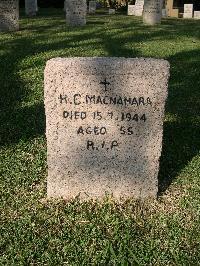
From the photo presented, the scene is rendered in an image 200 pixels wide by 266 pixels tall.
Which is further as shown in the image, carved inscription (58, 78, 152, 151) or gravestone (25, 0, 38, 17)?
gravestone (25, 0, 38, 17)

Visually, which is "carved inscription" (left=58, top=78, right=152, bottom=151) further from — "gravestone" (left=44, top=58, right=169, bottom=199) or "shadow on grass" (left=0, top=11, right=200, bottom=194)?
"shadow on grass" (left=0, top=11, right=200, bottom=194)

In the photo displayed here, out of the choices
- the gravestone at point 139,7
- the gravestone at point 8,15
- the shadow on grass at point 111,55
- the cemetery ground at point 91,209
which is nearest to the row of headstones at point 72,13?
the gravestone at point 8,15

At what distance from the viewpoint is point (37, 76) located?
320 inches

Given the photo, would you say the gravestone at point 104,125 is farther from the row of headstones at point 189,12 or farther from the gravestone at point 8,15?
the row of headstones at point 189,12

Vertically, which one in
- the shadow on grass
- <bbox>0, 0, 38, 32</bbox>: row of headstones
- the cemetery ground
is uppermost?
<bbox>0, 0, 38, 32</bbox>: row of headstones

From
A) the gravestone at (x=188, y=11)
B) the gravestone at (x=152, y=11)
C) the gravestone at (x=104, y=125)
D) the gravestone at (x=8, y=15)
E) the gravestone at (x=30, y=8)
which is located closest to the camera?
the gravestone at (x=104, y=125)

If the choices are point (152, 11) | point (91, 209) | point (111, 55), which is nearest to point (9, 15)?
point (111, 55)

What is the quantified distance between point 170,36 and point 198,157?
9.08m

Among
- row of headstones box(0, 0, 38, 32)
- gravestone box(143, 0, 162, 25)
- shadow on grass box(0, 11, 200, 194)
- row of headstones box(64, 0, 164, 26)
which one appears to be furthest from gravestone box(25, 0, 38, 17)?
row of headstones box(0, 0, 38, 32)

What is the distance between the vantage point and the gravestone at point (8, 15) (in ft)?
42.4

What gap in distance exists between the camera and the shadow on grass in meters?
5.26

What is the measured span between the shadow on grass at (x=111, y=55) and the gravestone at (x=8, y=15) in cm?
75

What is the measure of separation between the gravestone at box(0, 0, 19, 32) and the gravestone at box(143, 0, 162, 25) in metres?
5.15

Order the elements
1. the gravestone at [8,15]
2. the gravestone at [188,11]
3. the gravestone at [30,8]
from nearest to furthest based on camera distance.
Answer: the gravestone at [8,15], the gravestone at [30,8], the gravestone at [188,11]
